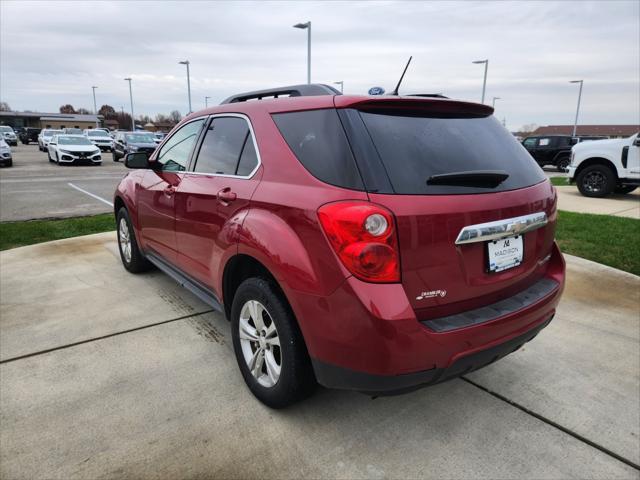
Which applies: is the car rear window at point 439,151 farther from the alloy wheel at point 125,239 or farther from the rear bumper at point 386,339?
the alloy wheel at point 125,239

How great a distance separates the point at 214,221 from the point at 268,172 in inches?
24.2

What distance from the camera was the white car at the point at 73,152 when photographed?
20.8 meters

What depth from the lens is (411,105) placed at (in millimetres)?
2227

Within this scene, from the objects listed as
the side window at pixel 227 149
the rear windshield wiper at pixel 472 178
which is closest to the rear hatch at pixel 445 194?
the rear windshield wiper at pixel 472 178

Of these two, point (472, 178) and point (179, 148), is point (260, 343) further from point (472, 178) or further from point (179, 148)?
point (179, 148)

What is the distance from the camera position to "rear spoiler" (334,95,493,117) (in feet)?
6.98

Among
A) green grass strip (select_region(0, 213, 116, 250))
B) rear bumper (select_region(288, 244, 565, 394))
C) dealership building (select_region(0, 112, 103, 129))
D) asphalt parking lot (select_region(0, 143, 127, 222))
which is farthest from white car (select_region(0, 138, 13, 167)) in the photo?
dealership building (select_region(0, 112, 103, 129))

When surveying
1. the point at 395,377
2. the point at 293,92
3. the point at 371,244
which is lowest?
the point at 395,377

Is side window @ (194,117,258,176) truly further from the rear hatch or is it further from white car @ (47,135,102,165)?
white car @ (47,135,102,165)

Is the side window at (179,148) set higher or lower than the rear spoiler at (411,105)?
lower

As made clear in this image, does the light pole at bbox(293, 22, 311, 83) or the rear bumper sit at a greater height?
the light pole at bbox(293, 22, 311, 83)

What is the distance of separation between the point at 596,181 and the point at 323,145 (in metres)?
11.4

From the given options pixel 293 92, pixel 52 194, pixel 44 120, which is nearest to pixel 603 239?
pixel 293 92

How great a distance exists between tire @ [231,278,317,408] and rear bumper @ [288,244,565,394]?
15cm
